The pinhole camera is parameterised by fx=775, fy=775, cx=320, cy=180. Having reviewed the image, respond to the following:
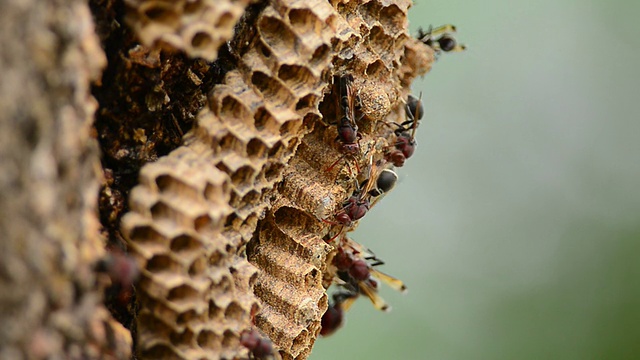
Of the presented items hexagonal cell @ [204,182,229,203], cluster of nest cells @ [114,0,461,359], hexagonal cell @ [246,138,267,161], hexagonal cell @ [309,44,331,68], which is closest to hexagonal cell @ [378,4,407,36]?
cluster of nest cells @ [114,0,461,359]

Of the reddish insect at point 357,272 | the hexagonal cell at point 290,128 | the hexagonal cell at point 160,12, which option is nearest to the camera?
the hexagonal cell at point 160,12

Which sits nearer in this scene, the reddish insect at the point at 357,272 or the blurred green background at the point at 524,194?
the reddish insect at the point at 357,272

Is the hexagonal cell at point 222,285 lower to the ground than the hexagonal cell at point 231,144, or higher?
lower

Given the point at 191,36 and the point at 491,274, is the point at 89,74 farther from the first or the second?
the point at 491,274

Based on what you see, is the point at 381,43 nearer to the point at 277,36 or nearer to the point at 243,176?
the point at 277,36

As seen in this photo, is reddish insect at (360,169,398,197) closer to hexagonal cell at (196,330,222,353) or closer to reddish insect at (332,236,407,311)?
reddish insect at (332,236,407,311)

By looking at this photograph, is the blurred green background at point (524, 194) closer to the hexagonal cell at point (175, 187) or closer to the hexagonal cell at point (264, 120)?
the hexagonal cell at point (264, 120)

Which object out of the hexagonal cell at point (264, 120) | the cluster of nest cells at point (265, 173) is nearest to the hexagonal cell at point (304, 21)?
the cluster of nest cells at point (265, 173)
